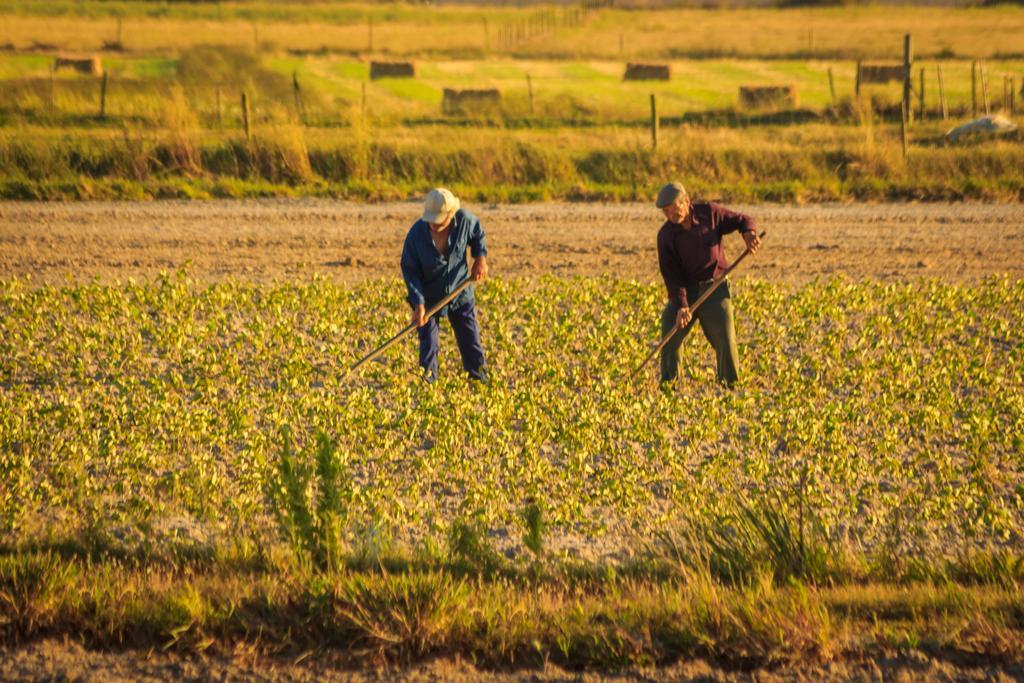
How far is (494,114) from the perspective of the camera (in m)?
34.2

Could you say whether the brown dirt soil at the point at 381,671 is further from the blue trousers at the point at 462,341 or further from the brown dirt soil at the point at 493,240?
the brown dirt soil at the point at 493,240

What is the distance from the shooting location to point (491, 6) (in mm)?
109938

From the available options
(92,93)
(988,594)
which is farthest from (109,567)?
(92,93)

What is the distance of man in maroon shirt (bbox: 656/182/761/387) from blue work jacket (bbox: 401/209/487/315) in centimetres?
150

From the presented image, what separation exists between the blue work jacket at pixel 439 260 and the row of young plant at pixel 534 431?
31.6 inches

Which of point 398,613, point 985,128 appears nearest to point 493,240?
point 398,613

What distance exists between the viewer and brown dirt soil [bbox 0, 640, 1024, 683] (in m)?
5.75

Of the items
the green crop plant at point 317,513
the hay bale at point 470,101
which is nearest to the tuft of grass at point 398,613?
the green crop plant at point 317,513

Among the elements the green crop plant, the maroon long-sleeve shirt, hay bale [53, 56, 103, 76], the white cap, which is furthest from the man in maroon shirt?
hay bale [53, 56, 103, 76]

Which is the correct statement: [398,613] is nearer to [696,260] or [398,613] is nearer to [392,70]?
[696,260]

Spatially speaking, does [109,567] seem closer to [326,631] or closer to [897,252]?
[326,631]

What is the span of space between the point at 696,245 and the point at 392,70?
38898 millimetres

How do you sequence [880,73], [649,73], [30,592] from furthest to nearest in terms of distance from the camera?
1. [649,73]
2. [880,73]
3. [30,592]

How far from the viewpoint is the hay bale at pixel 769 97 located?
36844 millimetres
